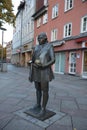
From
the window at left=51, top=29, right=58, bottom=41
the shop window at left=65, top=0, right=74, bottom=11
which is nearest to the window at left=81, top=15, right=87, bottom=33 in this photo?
the shop window at left=65, top=0, right=74, bottom=11

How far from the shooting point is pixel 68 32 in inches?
611

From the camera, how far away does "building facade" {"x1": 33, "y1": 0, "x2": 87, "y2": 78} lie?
1341 centimetres

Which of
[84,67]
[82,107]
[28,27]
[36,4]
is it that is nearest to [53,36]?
[84,67]

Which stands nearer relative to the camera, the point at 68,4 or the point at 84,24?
the point at 84,24

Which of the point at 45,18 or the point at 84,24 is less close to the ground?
the point at 45,18

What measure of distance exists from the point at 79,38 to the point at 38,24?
11033 millimetres

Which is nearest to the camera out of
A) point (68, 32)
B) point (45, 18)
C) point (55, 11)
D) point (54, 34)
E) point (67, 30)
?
point (68, 32)

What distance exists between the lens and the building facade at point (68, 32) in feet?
44.0

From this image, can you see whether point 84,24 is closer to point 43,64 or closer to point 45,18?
point 45,18

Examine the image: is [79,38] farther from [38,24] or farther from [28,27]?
[28,27]

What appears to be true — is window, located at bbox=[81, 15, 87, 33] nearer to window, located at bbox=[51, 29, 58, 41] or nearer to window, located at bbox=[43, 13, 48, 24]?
window, located at bbox=[51, 29, 58, 41]

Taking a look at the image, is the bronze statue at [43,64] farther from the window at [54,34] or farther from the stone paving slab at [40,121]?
the window at [54,34]

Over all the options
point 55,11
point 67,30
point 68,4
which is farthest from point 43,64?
point 55,11

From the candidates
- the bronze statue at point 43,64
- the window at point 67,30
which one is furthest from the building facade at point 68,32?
the bronze statue at point 43,64
